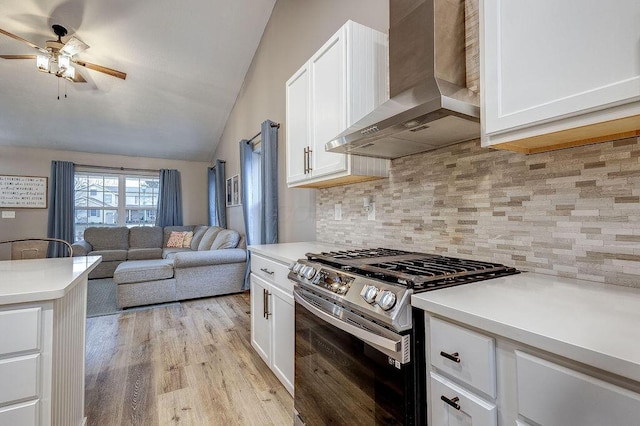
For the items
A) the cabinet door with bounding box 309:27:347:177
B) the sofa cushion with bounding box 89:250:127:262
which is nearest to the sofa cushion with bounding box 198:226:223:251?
the sofa cushion with bounding box 89:250:127:262

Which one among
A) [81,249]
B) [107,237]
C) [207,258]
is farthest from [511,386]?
[107,237]

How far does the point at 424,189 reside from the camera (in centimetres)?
160

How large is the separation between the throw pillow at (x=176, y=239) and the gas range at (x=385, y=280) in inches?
213

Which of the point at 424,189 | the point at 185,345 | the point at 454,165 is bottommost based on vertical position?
the point at 185,345

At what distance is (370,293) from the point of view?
97 centimetres

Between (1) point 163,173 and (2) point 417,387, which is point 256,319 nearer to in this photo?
(2) point 417,387

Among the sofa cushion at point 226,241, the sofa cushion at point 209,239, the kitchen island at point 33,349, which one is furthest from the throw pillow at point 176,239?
the kitchen island at point 33,349

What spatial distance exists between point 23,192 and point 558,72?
25.7 feet

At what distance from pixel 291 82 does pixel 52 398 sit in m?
2.29

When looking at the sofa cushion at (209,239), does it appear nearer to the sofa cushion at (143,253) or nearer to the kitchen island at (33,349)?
the sofa cushion at (143,253)

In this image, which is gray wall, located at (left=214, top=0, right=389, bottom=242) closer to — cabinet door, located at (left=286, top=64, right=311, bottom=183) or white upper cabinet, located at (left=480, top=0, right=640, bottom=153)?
cabinet door, located at (left=286, top=64, right=311, bottom=183)

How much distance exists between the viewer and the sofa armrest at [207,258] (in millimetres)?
3766

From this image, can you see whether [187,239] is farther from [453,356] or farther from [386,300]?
[453,356]

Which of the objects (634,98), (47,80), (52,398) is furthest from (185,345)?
(47,80)
